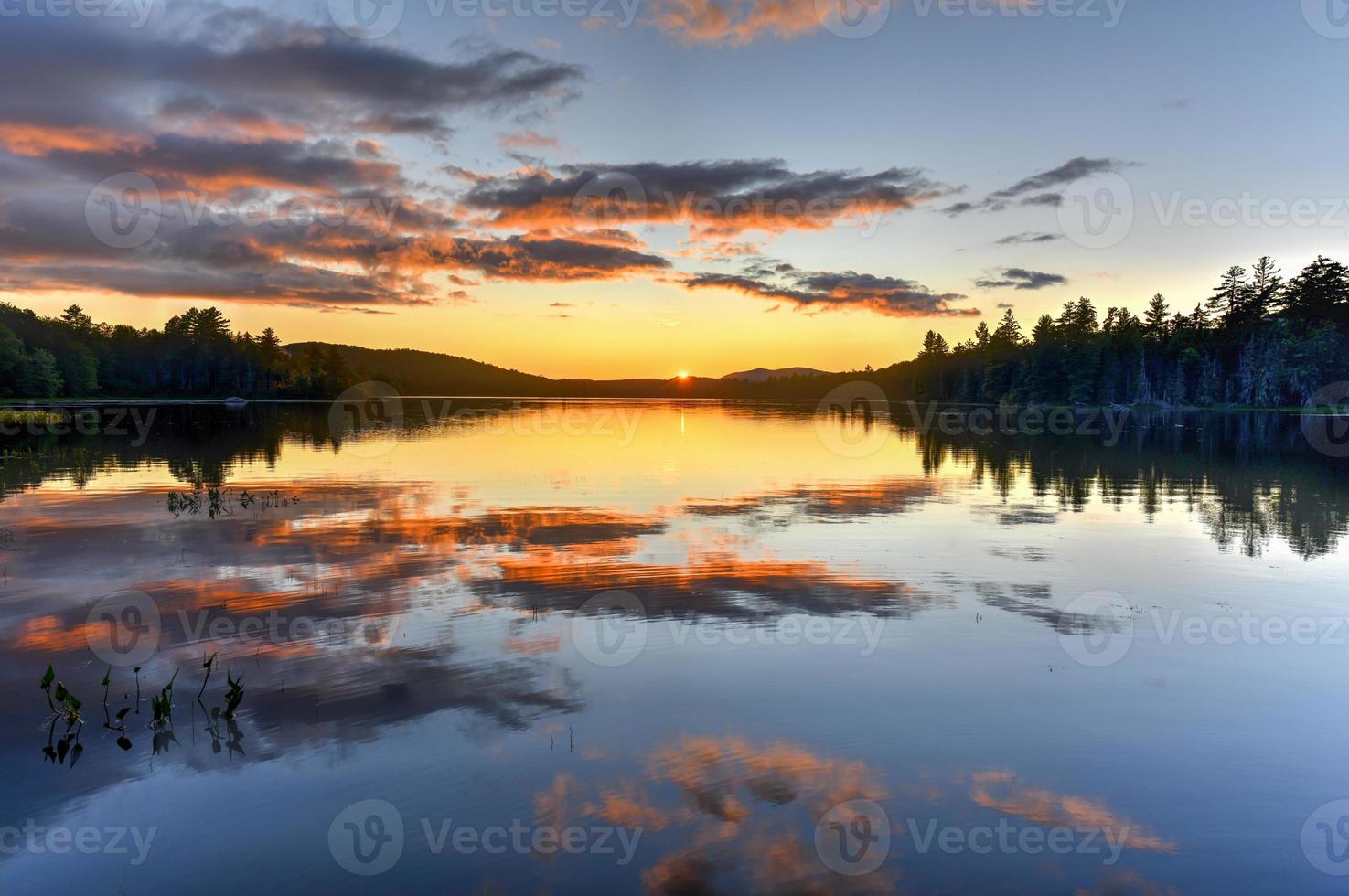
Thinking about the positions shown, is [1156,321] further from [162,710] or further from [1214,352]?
[162,710]

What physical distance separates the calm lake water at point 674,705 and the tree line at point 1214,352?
147 metres

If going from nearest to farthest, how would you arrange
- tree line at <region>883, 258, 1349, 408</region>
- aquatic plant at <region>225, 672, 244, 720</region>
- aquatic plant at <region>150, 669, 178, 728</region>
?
aquatic plant at <region>150, 669, 178, 728</region>
aquatic plant at <region>225, 672, 244, 720</region>
tree line at <region>883, 258, 1349, 408</region>

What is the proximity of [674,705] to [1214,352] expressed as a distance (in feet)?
622

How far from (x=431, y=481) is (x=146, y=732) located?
2910cm

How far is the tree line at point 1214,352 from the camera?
142m

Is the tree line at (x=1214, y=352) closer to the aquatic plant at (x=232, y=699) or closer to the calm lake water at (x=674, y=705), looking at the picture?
the calm lake water at (x=674, y=705)

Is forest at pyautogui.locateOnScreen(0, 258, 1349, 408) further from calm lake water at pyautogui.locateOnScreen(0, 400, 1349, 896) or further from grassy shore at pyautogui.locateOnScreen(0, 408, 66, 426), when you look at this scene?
calm lake water at pyautogui.locateOnScreen(0, 400, 1349, 896)

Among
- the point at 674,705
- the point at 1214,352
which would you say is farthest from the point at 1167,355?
the point at 674,705

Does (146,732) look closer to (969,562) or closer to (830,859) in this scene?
(830,859)

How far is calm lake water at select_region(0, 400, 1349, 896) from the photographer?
27.4 feet

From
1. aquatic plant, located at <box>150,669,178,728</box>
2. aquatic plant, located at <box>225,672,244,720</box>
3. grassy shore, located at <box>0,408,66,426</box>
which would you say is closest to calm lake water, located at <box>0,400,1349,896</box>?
aquatic plant, located at <box>150,669,178,728</box>

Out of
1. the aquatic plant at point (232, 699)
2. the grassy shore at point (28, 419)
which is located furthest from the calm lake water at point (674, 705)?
the grassy shore at point (28, 419)

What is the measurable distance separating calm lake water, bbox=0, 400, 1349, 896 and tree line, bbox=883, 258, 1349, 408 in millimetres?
147083

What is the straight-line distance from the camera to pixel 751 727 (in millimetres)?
11281
